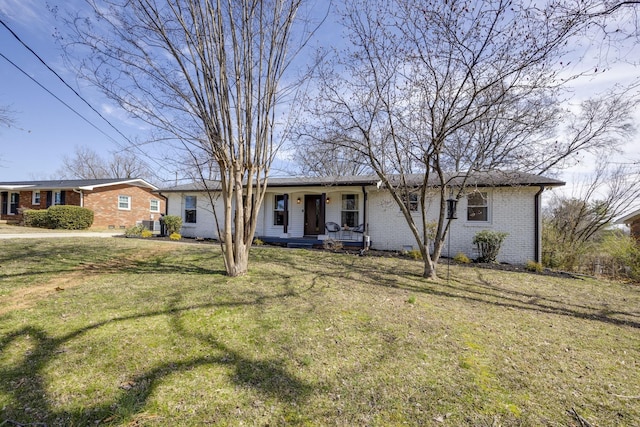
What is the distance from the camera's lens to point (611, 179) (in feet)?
51.6

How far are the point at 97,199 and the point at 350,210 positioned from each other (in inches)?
721

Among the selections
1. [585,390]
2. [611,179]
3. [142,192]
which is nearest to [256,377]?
[585,390]

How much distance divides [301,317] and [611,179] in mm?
19754

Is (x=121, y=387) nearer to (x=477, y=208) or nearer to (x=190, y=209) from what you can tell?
(x=477, y=208)

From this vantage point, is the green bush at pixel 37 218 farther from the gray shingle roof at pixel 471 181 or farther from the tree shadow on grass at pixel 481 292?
the tree shadow on grass at pixel 481 292

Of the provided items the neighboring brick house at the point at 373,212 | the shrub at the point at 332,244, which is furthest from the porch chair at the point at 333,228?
the shrub at the point at 332,244

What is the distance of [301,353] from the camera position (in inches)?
132

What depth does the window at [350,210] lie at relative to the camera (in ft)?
44.2

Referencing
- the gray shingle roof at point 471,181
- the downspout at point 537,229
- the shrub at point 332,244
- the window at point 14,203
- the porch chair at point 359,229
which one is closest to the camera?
the gray shingle roof at point 471,181

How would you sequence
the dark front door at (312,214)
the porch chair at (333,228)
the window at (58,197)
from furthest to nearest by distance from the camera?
the window at (58,197) < the dark front door at (312,214) < the porch chair at (333,228)

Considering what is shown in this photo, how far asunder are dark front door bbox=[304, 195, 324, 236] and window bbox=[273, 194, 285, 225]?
1166mm

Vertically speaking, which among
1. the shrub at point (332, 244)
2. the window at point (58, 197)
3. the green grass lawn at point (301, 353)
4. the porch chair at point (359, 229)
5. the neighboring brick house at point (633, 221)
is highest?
the window at point (58, 197)

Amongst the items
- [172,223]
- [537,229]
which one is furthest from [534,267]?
[172,223]

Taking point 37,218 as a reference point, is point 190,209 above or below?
above
